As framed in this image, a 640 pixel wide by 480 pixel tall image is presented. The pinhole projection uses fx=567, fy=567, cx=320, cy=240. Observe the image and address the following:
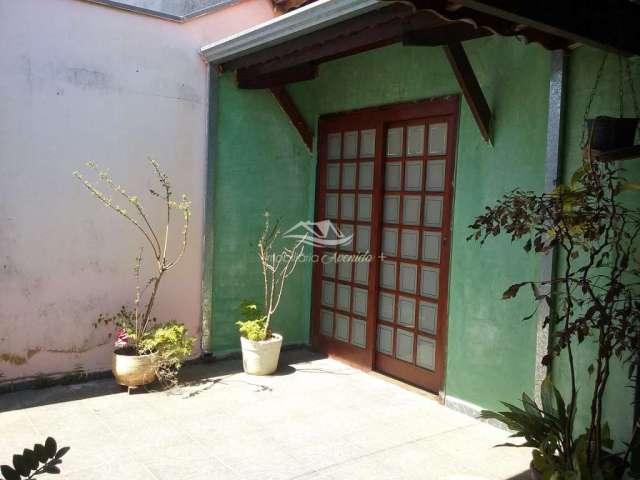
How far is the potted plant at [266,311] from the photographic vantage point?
5.03 metres

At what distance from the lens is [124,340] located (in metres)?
4.58

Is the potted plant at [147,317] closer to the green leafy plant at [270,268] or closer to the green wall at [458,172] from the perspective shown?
the green wall at [458,172]

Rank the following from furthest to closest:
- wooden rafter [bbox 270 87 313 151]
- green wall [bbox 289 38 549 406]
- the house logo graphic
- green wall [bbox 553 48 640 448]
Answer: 1. the house logo graphic
2. wooden rafter [bbox 270 87 313 151]
3. green wall [bbox 289 38 549 406]
4. green wall [bbox 553 48 640 448]

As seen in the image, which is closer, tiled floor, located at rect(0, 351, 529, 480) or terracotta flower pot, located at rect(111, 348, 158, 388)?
tiled floor, located at rect(0, 351, 529, 480)

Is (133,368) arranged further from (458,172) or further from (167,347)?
(458,172)

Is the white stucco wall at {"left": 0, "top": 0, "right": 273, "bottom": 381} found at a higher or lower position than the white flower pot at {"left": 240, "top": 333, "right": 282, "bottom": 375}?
higher

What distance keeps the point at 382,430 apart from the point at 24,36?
3978 mm

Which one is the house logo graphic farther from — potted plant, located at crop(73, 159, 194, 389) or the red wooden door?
potted plant, located at crop(73, 159, 194, 389)

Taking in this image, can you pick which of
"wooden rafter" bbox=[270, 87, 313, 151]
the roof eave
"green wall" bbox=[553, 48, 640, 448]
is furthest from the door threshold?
the roof eave

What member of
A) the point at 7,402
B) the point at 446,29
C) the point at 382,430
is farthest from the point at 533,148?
the point at 7,402

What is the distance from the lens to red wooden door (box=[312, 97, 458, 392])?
4.58m

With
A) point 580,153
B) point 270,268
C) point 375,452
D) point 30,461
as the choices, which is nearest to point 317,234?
point 270,268

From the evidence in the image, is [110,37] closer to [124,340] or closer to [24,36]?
[24,36]

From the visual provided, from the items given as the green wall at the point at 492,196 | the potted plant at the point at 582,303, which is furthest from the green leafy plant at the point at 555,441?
the green wall at the point at 492,196
